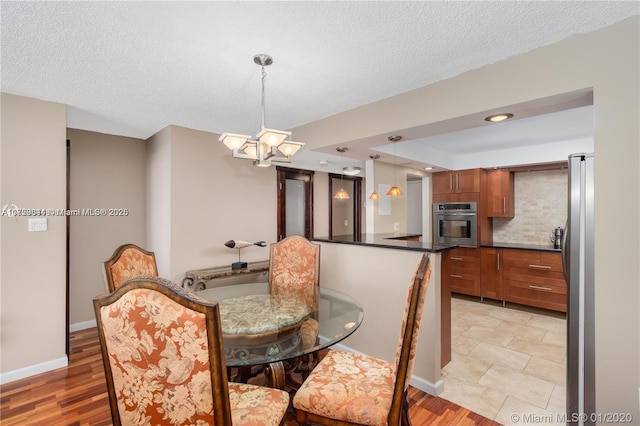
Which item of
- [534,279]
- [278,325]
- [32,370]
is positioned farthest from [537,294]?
[32,370]

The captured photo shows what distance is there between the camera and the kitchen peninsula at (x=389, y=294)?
2.35m

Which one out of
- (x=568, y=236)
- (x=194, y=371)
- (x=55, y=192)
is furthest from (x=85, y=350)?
(x=568, y=236)

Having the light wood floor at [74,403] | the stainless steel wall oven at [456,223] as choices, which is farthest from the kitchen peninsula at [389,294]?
the stainless steel wall oven at [456,223]

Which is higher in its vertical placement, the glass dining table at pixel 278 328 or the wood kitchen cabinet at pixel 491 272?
the glass dining table at pixel 278 328

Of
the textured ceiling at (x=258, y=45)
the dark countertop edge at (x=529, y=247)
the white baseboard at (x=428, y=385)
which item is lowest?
the white baseboard at (x=428, y=385)

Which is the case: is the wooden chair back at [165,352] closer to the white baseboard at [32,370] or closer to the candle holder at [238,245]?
the candle holder at [238,245]

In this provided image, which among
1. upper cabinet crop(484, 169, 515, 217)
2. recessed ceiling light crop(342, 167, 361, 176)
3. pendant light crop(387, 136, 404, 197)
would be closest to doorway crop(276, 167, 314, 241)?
recessed ceiling light crop(342, 167, 361, 176)

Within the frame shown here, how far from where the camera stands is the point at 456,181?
5.14 metres

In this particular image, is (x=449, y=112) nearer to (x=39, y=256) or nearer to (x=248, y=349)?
(x=248, y=349)

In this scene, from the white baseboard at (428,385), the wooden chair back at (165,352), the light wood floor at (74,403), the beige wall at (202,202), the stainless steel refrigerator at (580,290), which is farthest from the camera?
the beige wall at (202,202)

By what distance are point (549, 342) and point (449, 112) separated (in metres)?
2.83

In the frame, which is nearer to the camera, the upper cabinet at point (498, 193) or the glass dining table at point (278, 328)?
the glass dining table at point (278, 328)

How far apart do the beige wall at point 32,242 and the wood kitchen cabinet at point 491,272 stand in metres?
5.35

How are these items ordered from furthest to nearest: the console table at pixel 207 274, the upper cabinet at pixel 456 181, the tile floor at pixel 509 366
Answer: the upper cabinet at pixel 456 181
the console table at pixel 207 274
the tile floor at pixel 509 366
